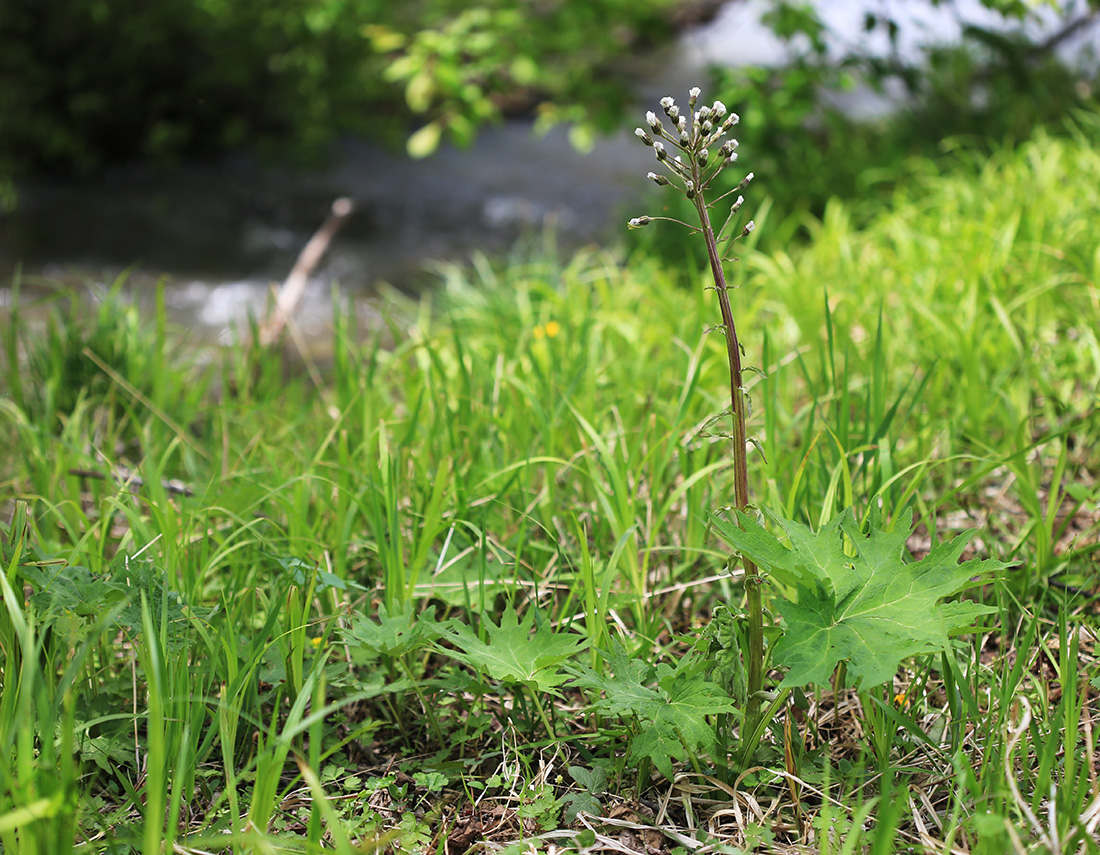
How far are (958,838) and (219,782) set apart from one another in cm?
102

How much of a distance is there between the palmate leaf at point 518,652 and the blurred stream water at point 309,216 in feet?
13.8

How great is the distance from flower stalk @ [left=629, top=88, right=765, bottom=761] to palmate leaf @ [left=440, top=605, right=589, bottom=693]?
240 millimetres

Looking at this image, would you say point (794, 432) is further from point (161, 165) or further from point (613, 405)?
point (161, 165)

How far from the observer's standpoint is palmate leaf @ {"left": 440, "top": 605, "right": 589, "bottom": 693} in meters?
1.08

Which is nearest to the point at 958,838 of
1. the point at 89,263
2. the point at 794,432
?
the point at 794,432

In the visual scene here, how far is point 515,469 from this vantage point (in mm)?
1534

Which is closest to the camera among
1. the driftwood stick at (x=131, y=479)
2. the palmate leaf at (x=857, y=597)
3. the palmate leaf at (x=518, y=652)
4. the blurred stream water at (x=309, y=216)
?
the palmate leaf at (x=857, y=597)

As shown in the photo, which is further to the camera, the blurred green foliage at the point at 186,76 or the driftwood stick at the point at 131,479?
the blurred green foliage at the point at 186,76

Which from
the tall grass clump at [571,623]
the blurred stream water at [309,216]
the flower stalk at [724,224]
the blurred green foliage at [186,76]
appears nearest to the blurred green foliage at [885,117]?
the blurred stream water at [309,216]

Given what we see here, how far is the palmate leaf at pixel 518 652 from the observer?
3.55 feet

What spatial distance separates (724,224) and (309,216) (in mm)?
7252

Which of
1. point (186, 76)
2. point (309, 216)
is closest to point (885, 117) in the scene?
point (309, 216)

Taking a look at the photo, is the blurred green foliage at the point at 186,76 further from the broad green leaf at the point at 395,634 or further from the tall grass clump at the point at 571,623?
the broad green leaf at the point at 395,634

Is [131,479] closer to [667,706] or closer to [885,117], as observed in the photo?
[667,706]
